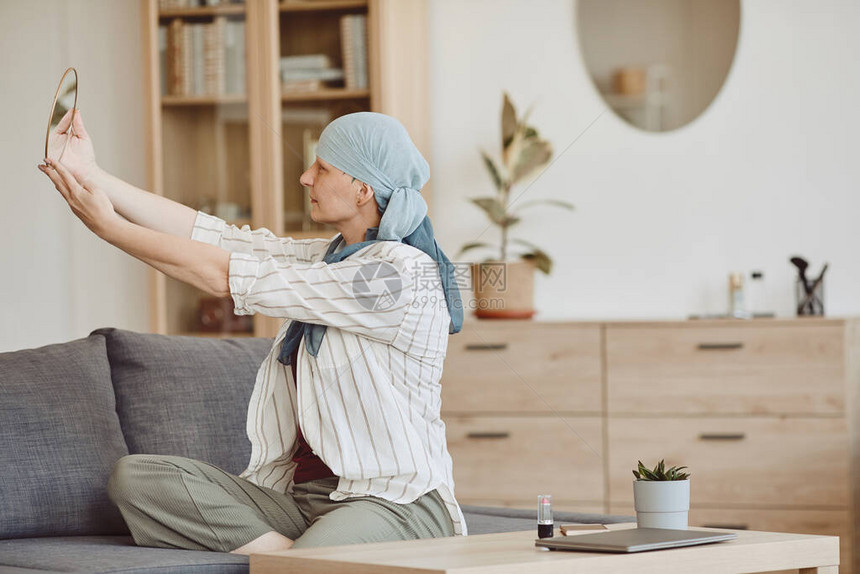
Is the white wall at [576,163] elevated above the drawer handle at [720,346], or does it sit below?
above

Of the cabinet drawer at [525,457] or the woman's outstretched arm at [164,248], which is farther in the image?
the cabinet drawer at [525,457]

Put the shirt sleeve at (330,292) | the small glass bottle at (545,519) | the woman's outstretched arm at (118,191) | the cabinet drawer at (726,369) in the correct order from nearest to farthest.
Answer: the small glass bottle at (545,519) → the shirt sleeve at (330,292) → the woman's outstretched arm at (118,191) → the cabinet drawer at (726,369)

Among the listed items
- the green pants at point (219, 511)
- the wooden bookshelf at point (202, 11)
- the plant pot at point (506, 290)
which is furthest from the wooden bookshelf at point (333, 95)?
the green pants at point (219, 511)

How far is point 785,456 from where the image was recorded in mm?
3123

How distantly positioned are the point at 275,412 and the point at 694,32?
2.39 metres

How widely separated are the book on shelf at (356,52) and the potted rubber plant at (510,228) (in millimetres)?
499

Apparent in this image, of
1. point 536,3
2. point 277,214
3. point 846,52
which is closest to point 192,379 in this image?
point 277,214

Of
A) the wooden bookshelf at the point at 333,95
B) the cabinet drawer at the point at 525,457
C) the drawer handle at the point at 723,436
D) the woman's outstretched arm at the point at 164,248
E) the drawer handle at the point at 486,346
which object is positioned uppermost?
the wooden bookshelf at the point at 333,95

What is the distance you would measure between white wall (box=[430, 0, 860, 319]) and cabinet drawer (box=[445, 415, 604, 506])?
0.51 meters

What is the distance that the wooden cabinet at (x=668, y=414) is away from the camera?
310cm

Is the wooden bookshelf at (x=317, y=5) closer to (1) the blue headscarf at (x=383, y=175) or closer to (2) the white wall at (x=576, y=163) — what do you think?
(2) the white wall at (x=576, y=163)

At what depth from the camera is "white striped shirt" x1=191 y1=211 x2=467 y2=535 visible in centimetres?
164

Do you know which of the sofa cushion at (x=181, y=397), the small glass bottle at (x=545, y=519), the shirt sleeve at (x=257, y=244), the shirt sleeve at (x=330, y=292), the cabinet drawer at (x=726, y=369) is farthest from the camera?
the cabinet drawer at (x=726, y=369)

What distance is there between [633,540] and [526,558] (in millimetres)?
166
